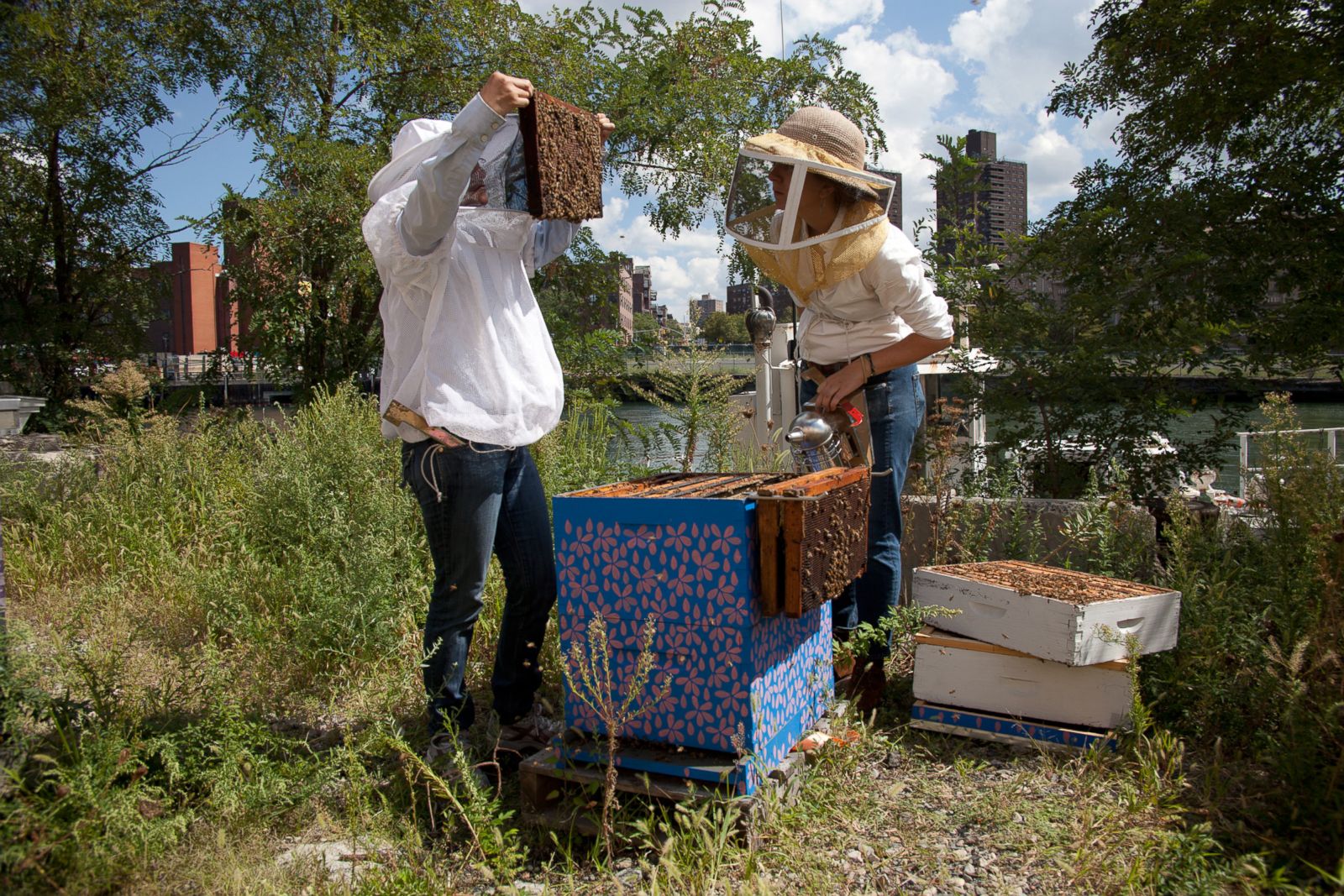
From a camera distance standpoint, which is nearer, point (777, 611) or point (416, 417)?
point (777, 611)

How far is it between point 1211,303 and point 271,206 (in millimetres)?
Result: 5589

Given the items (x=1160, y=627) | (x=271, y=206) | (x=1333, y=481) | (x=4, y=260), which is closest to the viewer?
(x=1160, y=627)

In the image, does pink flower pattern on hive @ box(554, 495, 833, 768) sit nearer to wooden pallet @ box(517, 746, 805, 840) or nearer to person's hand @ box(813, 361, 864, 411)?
wooden pallet @ box(517, 746, 805, 840)

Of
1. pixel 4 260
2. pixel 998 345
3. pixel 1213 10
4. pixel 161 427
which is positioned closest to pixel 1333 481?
pixel 998 345

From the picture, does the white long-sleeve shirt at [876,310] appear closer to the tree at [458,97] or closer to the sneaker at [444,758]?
the sneaker at [444,758]

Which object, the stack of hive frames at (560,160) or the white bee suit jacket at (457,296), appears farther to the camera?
the stack of hive frames at (560,160)

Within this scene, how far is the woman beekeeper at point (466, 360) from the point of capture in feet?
6.89

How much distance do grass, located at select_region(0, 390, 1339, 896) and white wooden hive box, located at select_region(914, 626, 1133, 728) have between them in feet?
0.41

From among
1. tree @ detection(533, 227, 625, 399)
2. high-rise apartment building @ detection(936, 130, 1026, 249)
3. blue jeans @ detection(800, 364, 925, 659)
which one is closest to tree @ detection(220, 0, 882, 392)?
tree @ detection(533, 227, 625, 399)

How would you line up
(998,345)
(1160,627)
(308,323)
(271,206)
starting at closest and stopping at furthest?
(1160,627) < (998,345) < (271,206) < (308,323)

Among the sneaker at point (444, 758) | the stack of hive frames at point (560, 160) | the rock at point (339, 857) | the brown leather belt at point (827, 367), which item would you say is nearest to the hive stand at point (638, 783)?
the sneaker at point (444, 758)

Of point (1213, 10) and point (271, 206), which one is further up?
point (1213, 10)

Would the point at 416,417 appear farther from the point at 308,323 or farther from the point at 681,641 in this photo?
the point at 308,323

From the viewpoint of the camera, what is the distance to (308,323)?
6410 mm
